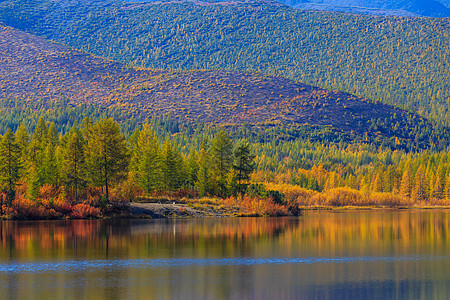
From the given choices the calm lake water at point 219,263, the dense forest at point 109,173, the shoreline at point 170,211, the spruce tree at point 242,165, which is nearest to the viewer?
the calm lake water at point 219,263

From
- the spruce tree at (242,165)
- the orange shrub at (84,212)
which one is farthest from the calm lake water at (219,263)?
the spruce tree at (242,165)

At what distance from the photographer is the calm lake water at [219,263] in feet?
93.8

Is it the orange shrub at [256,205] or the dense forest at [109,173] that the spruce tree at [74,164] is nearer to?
the dense forest at [109,173]

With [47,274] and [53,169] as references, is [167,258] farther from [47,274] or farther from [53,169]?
[53,169]

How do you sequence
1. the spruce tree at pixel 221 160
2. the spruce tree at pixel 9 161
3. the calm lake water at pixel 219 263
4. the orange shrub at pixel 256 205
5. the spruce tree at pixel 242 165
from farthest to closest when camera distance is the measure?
the spruce tree at pixel 221 160
the spruce tree at pixel 242 165
the orange shrub at pixel 256 205
the spruce tree at pixel 9 161
the calm lake water at pixel 219 263

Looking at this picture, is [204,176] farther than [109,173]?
Yes

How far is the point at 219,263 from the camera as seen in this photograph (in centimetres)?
3672

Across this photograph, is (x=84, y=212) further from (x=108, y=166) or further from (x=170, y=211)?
(x=170, y=211)

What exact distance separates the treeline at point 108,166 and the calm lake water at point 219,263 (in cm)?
1417

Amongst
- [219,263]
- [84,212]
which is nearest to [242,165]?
[84,212]

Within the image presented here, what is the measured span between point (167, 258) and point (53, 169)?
38.1 metres

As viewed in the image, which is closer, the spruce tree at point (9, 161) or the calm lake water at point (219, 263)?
the calm lake water at point (219, 263)

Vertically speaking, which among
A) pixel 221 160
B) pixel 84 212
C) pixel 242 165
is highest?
pixel 221 160

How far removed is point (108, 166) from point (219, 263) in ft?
128
